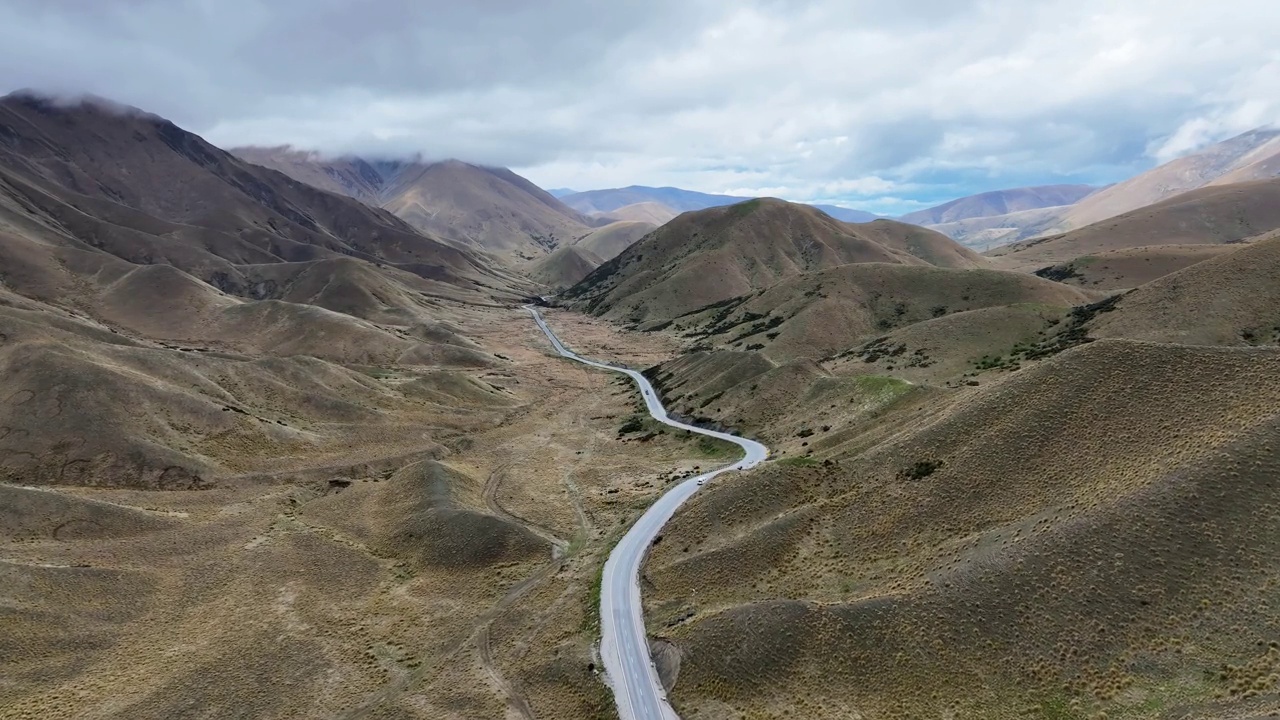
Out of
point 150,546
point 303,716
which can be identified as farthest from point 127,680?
point 150,546

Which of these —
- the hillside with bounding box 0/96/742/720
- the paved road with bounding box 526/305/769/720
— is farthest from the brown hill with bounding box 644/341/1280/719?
the hillside with bounding box 0/96/742/720

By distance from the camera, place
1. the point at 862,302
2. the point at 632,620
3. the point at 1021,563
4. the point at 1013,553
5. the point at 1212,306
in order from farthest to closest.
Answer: the point at 862,302, the point at 1212,306, the point at 632,620, the point at 1013,553, the point at 1021,563

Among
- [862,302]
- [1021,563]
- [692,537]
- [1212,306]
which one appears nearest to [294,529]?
[692,537]

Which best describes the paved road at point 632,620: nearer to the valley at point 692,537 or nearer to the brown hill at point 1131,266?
the valley at point 692,537

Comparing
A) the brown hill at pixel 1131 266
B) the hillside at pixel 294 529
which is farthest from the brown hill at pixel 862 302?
the hillside at pixel 294 529

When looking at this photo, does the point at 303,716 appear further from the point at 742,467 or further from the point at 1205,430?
the point at 1205,430

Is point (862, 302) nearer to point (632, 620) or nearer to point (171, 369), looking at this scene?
point (632, 620)

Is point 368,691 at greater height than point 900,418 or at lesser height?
lesser

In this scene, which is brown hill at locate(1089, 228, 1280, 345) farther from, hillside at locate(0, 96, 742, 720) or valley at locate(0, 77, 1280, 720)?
hillside at locate(0, 96, 742, 720)
